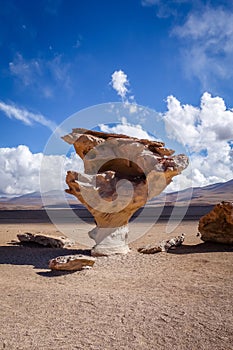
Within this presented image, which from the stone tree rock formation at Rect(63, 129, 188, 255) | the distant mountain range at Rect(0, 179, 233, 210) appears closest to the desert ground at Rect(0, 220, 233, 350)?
the stone tree rock formation at Rect(63, 129, 188, 255)

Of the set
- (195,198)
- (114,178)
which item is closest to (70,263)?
(114,178)

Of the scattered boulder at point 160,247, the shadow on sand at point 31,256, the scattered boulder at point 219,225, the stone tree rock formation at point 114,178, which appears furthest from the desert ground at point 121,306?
the scattered boulder at point 219,225

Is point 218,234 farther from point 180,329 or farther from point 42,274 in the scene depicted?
point 180,329

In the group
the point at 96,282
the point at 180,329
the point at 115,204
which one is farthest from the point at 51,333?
the point at 115,204

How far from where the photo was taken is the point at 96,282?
609 cm

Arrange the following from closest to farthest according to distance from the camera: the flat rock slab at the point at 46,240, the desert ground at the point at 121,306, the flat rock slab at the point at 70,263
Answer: the desert ground at the point at 121,306
the flat rock slab at the point at 70,263
the flat rock slab at the point at 46,240

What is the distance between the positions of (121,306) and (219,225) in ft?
21.8

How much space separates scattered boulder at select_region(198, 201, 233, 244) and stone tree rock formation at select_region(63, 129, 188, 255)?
2.08 meters

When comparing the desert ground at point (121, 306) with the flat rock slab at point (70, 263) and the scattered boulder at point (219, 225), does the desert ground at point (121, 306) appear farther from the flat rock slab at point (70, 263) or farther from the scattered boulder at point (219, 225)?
the scattered boulder at point (219, 225)

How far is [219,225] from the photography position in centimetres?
993

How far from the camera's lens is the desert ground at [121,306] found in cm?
326

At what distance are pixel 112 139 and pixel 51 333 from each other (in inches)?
272

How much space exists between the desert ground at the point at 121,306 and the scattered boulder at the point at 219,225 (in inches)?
79.8

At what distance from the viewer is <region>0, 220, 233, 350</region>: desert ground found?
10.7 ft
